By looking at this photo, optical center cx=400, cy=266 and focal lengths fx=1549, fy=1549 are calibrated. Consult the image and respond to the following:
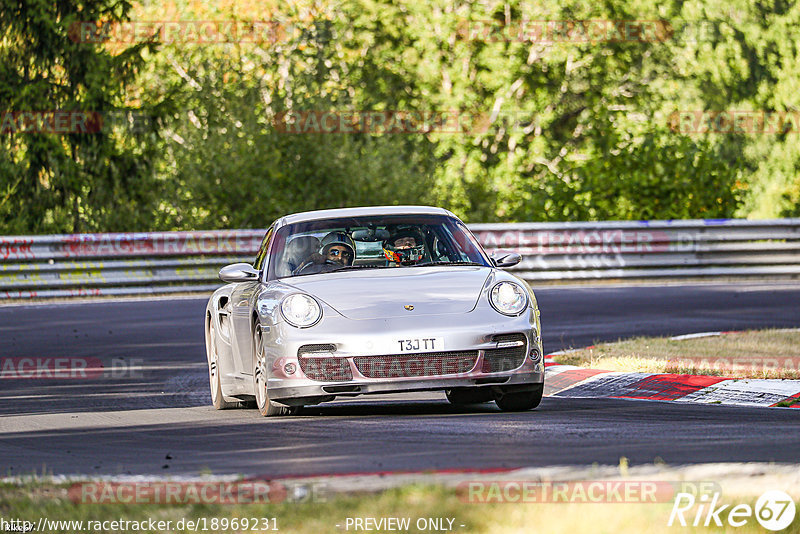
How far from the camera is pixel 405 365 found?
932cm

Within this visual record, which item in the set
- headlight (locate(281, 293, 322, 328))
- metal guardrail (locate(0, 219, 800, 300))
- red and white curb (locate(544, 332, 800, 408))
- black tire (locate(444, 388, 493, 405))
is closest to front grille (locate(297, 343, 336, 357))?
headlight (locate(281, 293, 322, 328))

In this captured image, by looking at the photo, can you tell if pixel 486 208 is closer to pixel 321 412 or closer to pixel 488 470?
pixel 321 412

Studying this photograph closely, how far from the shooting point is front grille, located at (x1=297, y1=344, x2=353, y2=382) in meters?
9.37

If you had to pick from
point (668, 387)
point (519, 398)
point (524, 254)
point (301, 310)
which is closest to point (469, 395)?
point (519, 398)

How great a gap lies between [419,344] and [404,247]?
1.44m

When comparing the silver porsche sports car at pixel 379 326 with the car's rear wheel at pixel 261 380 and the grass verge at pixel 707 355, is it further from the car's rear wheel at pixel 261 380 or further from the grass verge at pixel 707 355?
the grass verge at pixel 707 355

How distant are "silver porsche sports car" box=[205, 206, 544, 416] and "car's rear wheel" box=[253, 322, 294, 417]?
0.01 meters

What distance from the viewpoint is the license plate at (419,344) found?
9.30 metres

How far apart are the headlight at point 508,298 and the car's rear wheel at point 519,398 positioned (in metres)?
0.52

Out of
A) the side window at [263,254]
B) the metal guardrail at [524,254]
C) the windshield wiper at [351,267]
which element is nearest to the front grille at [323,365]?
the windshield wiper at [351,267]

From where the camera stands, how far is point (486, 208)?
34.7 m

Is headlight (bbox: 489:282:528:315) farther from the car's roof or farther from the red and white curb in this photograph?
the red and white curb

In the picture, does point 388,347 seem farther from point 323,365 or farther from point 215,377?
point 215,377

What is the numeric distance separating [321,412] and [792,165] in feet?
152
